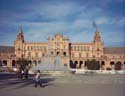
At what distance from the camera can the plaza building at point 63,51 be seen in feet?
398

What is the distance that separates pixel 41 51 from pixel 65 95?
376 ft

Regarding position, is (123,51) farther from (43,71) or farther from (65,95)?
(65,95)

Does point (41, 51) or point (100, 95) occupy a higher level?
point (41, 51)

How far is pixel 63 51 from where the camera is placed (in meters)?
121

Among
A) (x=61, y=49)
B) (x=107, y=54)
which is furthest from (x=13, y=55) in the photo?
(x=107, y=54)

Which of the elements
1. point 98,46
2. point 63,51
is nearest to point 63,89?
point 63,51

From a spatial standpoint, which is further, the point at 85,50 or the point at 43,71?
the point at 85,50

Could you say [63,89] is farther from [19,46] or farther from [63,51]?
[19,46]

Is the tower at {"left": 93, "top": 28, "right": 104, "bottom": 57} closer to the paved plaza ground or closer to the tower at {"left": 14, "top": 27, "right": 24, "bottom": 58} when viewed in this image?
the tower at {"left": 14, "top": 27, "right": 24, "bottom": 58}

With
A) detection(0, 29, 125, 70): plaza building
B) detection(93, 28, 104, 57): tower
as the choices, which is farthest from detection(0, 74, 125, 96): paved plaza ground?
detection(93, 28, 104, 57): tower

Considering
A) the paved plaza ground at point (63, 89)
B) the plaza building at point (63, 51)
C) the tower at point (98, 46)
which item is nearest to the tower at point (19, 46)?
the plaza building at point (63, 51)

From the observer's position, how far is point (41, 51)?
422 feet

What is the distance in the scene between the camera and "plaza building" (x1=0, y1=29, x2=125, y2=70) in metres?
121

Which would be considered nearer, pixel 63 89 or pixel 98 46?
pixel 63 89
